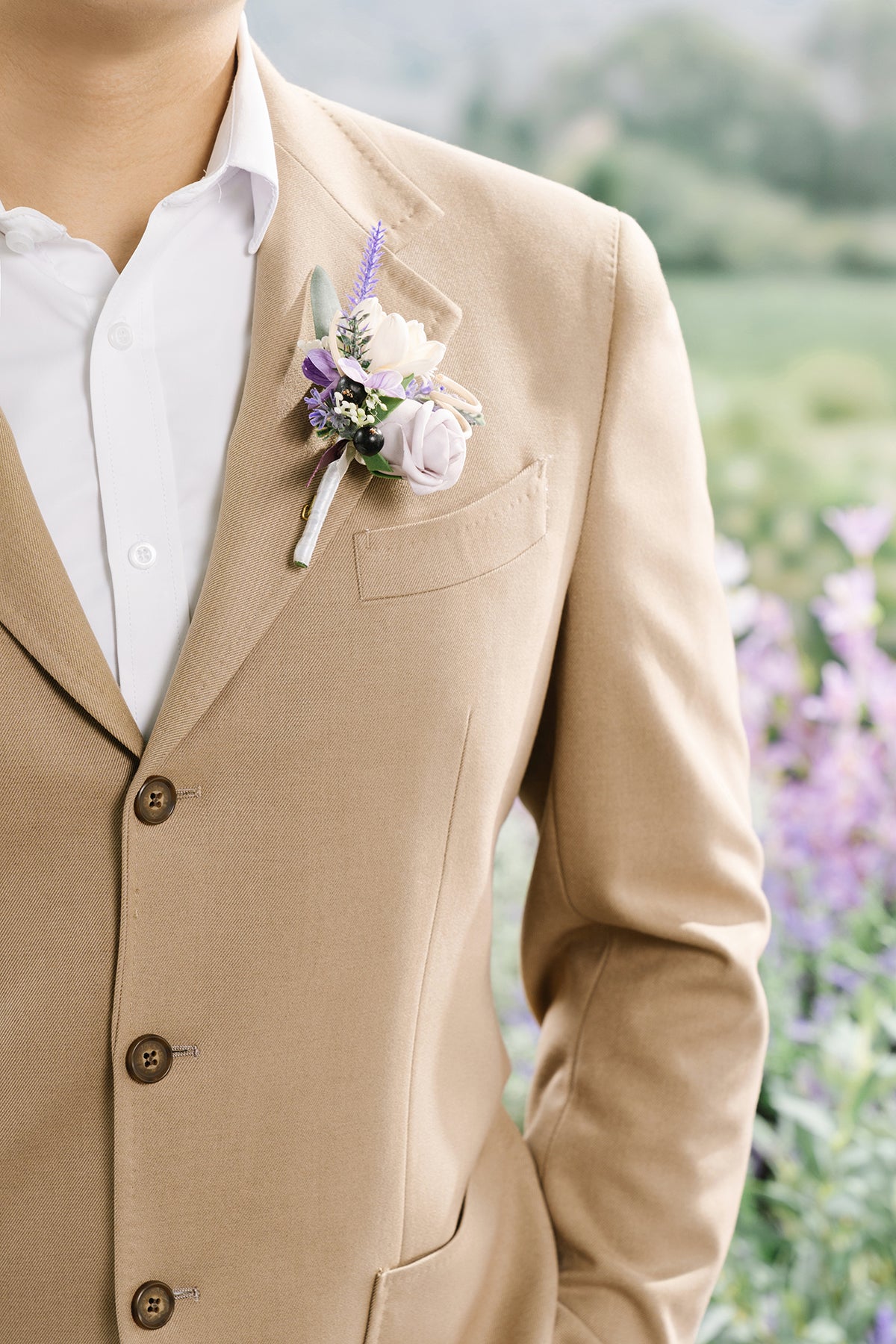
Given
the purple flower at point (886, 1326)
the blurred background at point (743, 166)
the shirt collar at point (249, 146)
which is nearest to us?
the shirt collar at point (249, 146)

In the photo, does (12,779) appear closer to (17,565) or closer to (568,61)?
(17,565)

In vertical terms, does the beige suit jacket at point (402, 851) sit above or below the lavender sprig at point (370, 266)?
below

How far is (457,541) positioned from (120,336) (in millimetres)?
290

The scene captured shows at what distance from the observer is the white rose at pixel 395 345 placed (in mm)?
888

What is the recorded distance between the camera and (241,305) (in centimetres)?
95

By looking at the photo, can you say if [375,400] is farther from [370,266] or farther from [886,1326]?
[886,1326]

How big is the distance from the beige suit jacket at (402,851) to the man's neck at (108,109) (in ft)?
0.30

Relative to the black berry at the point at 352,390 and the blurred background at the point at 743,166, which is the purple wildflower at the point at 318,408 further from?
the blurred background at the point at 743,166

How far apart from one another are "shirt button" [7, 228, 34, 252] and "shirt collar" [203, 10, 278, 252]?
0.14m

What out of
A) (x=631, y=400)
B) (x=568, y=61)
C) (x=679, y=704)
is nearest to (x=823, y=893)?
(x=679, y=704)

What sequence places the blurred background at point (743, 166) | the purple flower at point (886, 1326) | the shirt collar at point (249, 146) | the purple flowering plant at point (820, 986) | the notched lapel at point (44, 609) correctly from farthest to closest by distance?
the blurred background at point (743, 166)
the purple flowering plant at point (820, 986)
the purple flower at point (886, 1326)
the shirt collar at point (249, 146)
the notched lapel at point (44, 609)

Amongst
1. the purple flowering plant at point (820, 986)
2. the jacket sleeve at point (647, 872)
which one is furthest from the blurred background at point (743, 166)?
the jacket sleeve at point (647, 872)

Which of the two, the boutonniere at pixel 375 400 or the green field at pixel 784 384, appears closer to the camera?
the boutonniere at pixel 375 400

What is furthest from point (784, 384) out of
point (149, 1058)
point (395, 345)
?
point (149, 1058)
